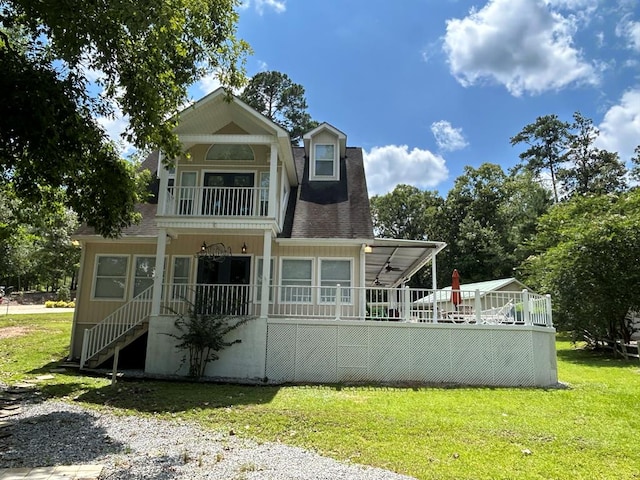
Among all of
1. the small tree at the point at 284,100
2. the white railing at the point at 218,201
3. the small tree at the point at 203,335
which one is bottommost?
the small tree at the point at 203,335

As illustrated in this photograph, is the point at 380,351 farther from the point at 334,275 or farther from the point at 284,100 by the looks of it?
the point at 284,100

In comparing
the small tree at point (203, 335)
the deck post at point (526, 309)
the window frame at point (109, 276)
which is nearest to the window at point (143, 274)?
the window frame at point (109, 276)

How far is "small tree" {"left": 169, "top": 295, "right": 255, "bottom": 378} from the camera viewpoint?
10.2 m

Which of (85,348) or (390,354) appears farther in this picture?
(85,348)

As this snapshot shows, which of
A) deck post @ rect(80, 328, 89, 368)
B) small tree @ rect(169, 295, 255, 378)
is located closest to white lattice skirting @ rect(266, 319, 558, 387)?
small tree @ rect(169, 295, 255, 378)

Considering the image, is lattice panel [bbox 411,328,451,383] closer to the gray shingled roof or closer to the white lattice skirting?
the white lattice skirting

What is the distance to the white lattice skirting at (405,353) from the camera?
1052 centimetres

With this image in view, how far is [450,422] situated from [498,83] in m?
19.2

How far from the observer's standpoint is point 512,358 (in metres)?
10.6

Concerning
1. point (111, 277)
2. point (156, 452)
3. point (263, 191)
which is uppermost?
point (263, 191)

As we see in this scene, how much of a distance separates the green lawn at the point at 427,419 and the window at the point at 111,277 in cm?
281

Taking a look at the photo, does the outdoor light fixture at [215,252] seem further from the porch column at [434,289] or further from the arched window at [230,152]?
the porch column at [434,289]

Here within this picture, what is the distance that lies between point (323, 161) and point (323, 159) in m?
0.07

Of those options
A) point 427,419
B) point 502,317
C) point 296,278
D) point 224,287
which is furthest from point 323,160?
point 427,419
